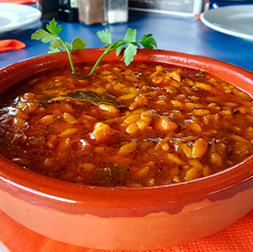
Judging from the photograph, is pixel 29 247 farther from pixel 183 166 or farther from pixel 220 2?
pixel 220 2

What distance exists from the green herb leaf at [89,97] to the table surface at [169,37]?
2.87 ft

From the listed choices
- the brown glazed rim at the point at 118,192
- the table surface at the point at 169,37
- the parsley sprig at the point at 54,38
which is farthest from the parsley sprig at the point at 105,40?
the brown glazed rim at the point at 118,192

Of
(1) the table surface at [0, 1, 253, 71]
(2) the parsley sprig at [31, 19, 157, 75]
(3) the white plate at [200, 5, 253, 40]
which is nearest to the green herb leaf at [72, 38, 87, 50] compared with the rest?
(2) the parsley sprig at [31, 19, 157, 75]

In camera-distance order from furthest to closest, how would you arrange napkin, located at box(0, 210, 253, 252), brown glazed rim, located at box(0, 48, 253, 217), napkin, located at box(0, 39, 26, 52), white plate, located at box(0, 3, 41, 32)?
white plate, located at box(0, 3, 41, 32), napkin, located at box(0, 39, 26, 52), napkin, located at box(0, 210, 253, 252), brown glazed rim, located at box(0, 48, 253, 217)

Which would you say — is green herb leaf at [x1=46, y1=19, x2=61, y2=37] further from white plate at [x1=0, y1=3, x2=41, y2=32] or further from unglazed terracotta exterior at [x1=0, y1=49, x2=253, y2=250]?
white plate at [x1=0, y1=3, x2=41, y2=32]

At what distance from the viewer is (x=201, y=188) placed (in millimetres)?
692

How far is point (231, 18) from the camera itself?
2592 mm

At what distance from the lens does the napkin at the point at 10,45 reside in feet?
6.75

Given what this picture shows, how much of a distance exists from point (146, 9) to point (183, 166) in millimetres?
2545

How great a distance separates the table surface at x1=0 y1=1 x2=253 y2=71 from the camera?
208 cm

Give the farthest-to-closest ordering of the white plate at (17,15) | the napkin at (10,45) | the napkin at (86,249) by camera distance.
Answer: the white plate at (17,15)
the napkin at (10,45)
the napkin at (86,249)

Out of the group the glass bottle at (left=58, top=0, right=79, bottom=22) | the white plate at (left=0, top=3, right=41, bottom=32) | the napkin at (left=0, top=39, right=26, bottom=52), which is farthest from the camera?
the glass bottle at (left=58, top=0, right=79, bottom=22)

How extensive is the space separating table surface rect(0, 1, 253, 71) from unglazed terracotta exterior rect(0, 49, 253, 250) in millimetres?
1295

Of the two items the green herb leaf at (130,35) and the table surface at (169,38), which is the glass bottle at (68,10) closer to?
the table surface at (169,38)
